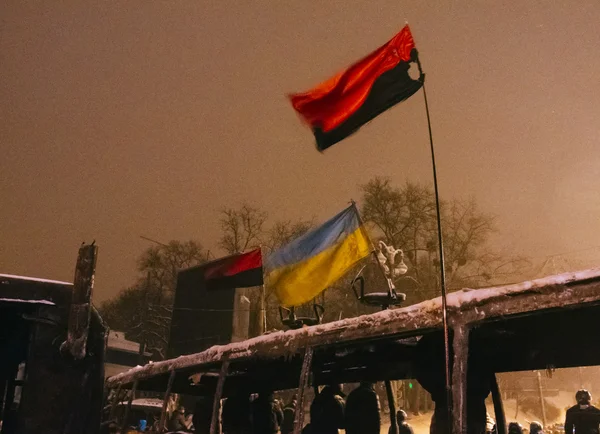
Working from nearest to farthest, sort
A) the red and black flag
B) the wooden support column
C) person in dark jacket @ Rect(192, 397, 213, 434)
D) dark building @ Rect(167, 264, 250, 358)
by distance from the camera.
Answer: the wooden support column
person in dark jacket @ Rect(192, 397, 213, 434)
the red and black flag
dark building @ Rect(167, 264, 250, 358)

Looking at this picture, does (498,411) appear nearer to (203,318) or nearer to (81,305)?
(81,305)

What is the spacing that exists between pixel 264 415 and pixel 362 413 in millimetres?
2779

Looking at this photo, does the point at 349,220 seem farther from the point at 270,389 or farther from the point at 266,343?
the point at 270,389

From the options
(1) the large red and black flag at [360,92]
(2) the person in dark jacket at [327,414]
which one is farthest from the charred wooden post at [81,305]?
(2) the person in dark jacket at [327,414]

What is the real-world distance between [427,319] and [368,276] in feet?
104

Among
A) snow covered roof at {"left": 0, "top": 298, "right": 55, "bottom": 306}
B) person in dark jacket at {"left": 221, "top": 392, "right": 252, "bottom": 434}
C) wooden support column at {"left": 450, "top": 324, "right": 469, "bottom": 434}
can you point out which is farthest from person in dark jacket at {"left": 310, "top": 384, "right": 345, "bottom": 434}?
wooden support column at {"left": 450, "top": 324, "right": 469, "bottom": 434}

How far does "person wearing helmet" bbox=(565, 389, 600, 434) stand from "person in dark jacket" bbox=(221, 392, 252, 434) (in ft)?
19.5

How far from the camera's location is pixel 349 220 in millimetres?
8367

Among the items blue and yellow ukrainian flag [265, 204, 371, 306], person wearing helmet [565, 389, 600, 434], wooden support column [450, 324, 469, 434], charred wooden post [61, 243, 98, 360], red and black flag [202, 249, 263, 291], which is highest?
red and black flag [202, 249, 263, 291]

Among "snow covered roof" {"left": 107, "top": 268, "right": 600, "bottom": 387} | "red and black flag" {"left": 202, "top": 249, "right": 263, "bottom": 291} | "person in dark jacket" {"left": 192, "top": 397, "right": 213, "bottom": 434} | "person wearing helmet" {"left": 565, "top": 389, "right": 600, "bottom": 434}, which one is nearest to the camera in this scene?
"snow covered roof" {"left": 107, "top": 268, "right": 600, "bottom": 387}

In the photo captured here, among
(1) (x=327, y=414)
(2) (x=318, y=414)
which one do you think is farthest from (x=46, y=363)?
(1) (x=327, y=414)

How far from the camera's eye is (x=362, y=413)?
837 centimetres

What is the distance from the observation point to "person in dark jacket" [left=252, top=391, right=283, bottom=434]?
33.3 ft

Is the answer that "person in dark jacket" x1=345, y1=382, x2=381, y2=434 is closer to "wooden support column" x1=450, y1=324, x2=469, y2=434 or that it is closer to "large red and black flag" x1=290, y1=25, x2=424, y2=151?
"large red and black flag" x1=290, y1=25, x2=424, y2=151
